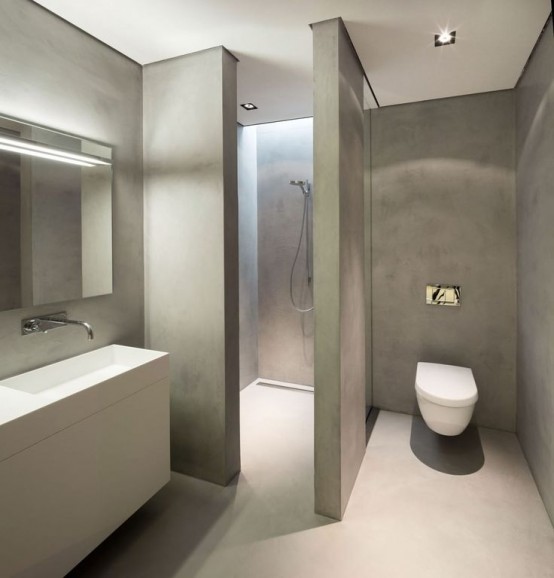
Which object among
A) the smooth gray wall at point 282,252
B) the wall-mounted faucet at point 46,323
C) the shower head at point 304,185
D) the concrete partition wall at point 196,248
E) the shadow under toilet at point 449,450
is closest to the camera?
the wall-mounted faucet at point 46,323

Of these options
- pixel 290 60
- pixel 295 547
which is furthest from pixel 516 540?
pixel 290 60

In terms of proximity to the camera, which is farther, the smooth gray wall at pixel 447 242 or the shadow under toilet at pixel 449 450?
the smooth gray wall at pixel 447 242

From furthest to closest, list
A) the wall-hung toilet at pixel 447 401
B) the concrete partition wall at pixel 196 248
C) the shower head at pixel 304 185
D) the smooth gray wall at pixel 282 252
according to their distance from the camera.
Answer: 1. the smooth gray wall at pixel 282 252
2. the shower head at pixel 304 185
3. the wall-hung toilet at pixel 447 401
4. the concrete partition wall at pixel 196 248

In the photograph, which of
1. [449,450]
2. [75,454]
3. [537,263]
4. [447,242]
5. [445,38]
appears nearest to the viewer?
[75,454]

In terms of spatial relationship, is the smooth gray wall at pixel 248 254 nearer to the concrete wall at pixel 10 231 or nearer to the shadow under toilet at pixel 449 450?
the shadow under toilet at pixel 449 450

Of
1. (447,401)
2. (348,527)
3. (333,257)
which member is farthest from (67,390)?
(447,401)

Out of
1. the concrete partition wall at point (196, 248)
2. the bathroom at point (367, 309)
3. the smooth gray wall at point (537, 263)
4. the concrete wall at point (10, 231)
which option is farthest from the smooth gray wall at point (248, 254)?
the smooth gray wall at point (537, 263)

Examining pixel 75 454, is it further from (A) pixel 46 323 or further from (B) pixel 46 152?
(B) pixel 46 152

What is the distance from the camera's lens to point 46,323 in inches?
71.9

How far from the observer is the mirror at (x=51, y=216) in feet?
5.43

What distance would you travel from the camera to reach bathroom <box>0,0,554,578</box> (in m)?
1.77

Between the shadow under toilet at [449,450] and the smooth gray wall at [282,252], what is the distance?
1.19 metres

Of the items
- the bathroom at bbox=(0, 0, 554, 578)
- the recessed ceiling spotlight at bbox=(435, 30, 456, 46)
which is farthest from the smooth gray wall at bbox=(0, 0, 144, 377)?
the recessed ceiling spotlight at bbox=(435, 30, 456, 46)

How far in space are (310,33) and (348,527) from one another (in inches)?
97.2
